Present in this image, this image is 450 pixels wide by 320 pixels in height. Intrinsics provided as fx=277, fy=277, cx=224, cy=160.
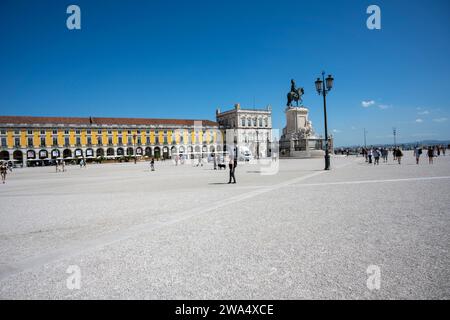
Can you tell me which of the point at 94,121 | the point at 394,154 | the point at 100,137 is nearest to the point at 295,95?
the point at 394,154

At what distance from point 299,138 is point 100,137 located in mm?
50494

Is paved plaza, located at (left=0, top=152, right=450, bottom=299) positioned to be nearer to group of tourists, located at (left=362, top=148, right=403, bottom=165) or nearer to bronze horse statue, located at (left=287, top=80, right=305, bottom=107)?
group of tourists, located at (left=362, top=148, right=403, bottom=165)

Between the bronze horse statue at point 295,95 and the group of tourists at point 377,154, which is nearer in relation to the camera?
the group of tourists at point 377,154

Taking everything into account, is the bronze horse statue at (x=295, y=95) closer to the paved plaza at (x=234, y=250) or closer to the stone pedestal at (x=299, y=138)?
the stone pedestal at (x=299, y=138)

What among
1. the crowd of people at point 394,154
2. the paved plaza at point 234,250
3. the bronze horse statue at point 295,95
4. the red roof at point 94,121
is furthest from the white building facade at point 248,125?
the paved plaza at point 234,250

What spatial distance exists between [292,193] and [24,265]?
6647mm

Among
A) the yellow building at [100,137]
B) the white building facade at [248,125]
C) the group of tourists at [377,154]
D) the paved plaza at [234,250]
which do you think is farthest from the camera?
the white building facade at [248,125]

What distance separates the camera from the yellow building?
58.9 metres

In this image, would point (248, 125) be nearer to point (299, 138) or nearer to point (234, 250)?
point (299, 138)

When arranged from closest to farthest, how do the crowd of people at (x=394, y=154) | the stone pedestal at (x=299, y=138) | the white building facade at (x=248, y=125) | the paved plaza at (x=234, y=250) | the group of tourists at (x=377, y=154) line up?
the paved plaza at (x=234, y=250) → the crowd of people at (x=394, y=154) → the group of tourists at (x=377, y=154) → the stone pedestal at (x=299, y=138) → the white building facade at (x=248, y=125)

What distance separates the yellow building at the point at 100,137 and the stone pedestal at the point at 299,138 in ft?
79.0

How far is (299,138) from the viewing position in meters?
35.2

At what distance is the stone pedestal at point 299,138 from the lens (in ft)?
113
